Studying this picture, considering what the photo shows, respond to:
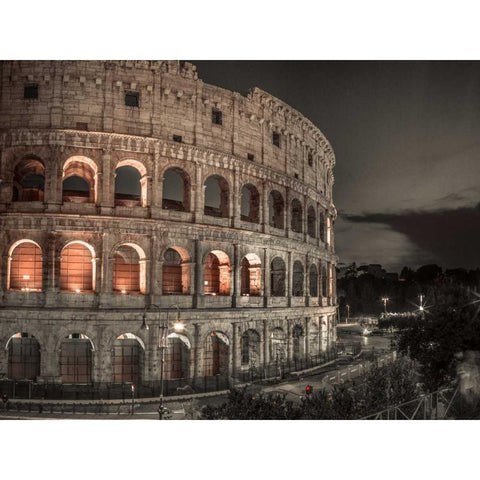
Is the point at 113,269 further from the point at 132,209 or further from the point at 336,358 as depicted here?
the point at 336,358

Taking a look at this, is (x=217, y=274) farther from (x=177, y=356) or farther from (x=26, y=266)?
(x=26, y=266)

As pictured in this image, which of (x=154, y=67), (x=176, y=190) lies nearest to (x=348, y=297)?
(x=176, y=190)

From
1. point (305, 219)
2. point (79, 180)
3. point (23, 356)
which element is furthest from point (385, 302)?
point (23, 356)

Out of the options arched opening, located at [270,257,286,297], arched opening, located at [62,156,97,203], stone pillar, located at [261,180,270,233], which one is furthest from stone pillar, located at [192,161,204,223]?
arched opening, located at [270,257,286,297]

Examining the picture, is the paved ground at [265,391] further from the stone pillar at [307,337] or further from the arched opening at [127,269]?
the arched opening at [127,269]

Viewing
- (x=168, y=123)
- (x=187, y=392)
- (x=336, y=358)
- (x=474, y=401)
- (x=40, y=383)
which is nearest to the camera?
(x=474, y=401)

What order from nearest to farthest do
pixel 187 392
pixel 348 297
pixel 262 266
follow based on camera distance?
pixel 187 392 → pixel 262 266 → pixel 348 297
